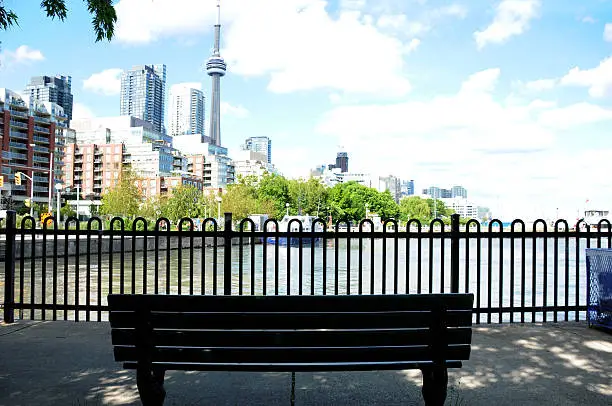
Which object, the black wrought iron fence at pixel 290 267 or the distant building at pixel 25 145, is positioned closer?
the black wrought iron fence at pixel 290 267

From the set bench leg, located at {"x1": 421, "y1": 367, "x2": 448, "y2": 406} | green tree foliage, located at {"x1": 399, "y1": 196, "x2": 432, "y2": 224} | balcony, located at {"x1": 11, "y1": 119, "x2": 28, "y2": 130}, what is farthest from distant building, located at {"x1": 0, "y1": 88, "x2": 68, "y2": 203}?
green tree foliage, located at {"x1": 399, "y1": 196, "x2": 432, "y2": 224}

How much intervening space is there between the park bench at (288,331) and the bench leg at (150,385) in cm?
1

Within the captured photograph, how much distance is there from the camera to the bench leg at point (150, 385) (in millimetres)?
3256

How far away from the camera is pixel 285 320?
311 centimetres

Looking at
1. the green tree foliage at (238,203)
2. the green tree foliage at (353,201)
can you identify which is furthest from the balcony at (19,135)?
the green tree foliage at (353,201)

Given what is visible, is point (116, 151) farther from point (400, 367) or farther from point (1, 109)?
point (400, 367)

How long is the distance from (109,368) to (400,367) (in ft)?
9.09

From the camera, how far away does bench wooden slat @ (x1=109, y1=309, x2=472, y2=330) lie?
309 centimetres

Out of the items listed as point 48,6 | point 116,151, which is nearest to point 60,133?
point 116,151

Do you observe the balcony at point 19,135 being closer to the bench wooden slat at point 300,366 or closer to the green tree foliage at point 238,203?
the green tree foliage at point 238,203

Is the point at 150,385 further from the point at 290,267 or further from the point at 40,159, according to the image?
the point at 40,159

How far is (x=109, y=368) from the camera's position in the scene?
4.66 m

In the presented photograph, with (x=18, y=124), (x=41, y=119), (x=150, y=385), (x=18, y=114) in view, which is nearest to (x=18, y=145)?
(x=18, y=124)

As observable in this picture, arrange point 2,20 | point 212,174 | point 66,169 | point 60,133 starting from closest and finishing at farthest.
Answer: point 2,20 → point 60,133 → point 66,169 → point 212,174
